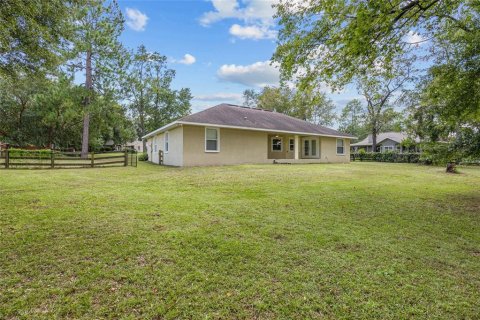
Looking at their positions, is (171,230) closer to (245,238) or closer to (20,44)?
(245,238)

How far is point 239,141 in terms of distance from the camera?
1716cm

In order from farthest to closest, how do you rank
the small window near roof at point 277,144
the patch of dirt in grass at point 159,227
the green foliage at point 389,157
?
the green foliage at point 389,157 → the small window near roof at point 277,144 → the patch of dirt in grass at point 159,227

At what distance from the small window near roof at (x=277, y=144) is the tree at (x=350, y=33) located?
13456 millimetres

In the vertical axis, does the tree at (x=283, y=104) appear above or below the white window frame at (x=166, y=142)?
above

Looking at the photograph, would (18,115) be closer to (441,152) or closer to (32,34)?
(32,34)

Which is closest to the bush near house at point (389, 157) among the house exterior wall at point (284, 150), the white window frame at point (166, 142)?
the house exterior wall at point (284, 150)

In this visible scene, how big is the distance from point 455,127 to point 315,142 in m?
14.8

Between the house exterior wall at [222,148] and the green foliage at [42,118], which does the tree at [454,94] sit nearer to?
the house exterior wall at [222,148]

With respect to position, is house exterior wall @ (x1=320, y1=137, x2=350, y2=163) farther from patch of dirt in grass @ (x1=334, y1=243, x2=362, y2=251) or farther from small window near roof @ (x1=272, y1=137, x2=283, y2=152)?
patch of dirt in grass @ (x1=334, y1=243, x2=362, y2=251)

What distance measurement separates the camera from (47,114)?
29.5 m

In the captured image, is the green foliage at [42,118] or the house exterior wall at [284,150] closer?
the house exterior wall at [284,150]

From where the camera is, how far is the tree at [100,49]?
41.8ft

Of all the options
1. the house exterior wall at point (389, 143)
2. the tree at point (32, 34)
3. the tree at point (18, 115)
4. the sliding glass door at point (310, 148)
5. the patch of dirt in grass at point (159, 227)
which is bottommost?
the patch of dirt in grass at point (159, 227)

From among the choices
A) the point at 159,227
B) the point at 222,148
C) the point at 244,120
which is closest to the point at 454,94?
the point at 159,227
